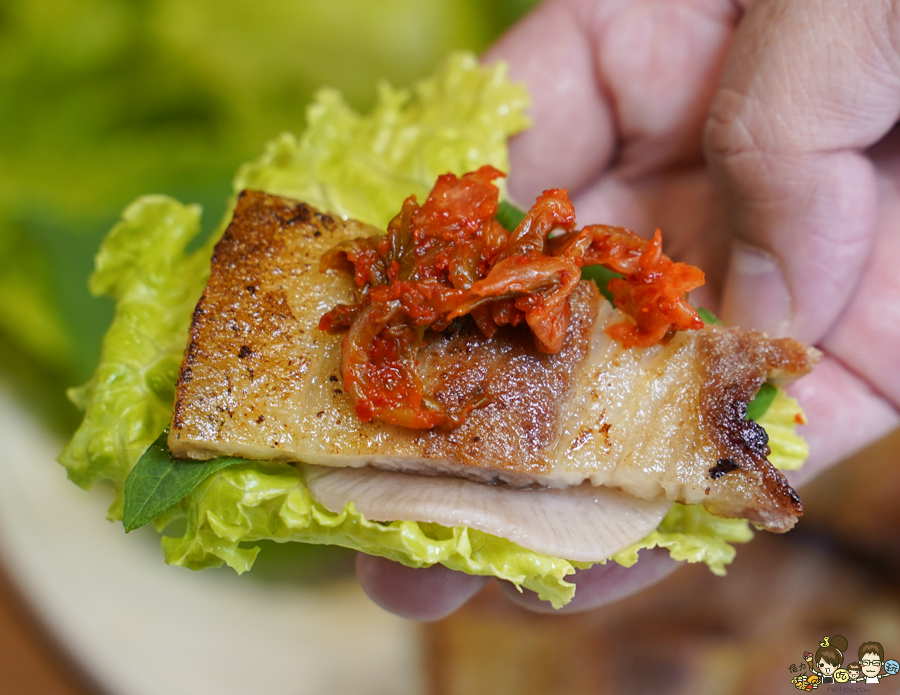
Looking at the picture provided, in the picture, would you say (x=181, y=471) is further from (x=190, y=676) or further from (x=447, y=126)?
(x=190, y=676)

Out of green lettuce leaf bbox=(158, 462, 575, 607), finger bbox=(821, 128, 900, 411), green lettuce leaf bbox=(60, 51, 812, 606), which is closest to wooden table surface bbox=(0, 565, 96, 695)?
green lettuce leaf bbox=(60, 51, 812, 606)

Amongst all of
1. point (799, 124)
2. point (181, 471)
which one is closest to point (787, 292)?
point (799, 124)

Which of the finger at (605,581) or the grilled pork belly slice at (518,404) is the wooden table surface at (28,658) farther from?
the finger at (605,581)

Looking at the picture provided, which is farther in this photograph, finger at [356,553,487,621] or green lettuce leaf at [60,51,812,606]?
finger at [356,553,487,621]

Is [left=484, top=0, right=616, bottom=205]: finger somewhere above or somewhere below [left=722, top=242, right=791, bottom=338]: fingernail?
above

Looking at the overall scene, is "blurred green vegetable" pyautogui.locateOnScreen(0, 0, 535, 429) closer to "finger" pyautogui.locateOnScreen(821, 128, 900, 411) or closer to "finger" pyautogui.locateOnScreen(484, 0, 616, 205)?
"finger" pyautogui.locateOnScreen(484, 0, 616, 205)

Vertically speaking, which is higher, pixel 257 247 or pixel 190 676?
pixel 257 247
